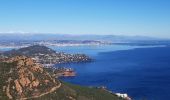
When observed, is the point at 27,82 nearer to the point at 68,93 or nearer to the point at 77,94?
the point at 68,93

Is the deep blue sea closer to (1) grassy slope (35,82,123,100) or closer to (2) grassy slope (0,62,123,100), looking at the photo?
(1) grassy slope (35,82,123,100)

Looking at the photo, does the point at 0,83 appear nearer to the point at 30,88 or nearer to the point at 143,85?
the point at 30,88

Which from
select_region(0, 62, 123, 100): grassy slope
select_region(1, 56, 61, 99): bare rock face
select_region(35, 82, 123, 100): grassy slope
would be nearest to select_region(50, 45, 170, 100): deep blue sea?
select_region(35, 82, 123, 100): grassy slope

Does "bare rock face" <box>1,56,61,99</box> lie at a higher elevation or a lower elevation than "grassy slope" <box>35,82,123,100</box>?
higher

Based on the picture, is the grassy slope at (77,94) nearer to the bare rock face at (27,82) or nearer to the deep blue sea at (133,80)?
the bare rock face at (27,82)

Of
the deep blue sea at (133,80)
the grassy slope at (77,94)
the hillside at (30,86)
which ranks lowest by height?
the deep blue sea at (133,80)

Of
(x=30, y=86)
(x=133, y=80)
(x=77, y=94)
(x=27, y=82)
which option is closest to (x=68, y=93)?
(x=77, y=94)

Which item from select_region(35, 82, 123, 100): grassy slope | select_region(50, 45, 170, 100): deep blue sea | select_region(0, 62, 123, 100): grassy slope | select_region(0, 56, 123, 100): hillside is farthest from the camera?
select_region(50, 45, 170, 100): deep blue sea

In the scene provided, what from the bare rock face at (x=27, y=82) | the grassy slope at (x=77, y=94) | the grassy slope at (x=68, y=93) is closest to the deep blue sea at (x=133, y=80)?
the grassy slope at (x=77, y=94)
